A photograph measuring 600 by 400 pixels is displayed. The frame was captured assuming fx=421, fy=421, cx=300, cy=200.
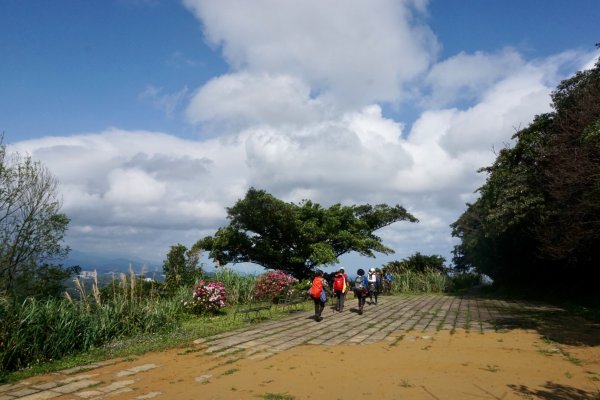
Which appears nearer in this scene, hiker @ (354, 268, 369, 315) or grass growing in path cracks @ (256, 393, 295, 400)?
grass growing in path cracks @ (256, 393, 295, 400)

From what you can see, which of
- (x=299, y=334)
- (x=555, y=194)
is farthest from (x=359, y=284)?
(x=555, y=194)

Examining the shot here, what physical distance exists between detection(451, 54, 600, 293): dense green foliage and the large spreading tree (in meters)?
7.20

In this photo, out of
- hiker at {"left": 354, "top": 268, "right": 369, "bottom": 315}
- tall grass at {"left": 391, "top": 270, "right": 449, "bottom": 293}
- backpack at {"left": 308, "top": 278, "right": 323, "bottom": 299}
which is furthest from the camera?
tall grass at {"left": 391, "top": 270, "right": 449, "bottom": 293}

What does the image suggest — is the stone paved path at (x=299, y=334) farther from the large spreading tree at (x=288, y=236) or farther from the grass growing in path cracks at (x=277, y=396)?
the large spreading tree at (x=288, y=236)

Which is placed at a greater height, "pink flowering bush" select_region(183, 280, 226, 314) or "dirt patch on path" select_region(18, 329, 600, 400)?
"pink flowering bush" select_region(183, 280, 226, 314)

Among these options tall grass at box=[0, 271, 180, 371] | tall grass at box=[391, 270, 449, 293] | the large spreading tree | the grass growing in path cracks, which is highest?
the large spreading tree

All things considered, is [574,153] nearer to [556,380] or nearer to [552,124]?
[552,124]

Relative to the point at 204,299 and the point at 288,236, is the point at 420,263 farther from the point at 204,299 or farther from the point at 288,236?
the point at 204,299

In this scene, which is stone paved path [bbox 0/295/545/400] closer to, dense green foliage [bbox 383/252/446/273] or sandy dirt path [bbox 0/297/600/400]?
sandy dirt path [bbox 0/297/600/400]

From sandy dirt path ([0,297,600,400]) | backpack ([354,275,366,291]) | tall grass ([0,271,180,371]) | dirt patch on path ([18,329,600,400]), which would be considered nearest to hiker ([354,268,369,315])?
backpack ([354,275,366,291])

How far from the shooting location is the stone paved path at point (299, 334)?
19.1ft

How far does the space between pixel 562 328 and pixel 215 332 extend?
8761 millimetres

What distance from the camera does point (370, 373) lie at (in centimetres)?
658

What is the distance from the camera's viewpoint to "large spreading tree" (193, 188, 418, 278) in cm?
2139
